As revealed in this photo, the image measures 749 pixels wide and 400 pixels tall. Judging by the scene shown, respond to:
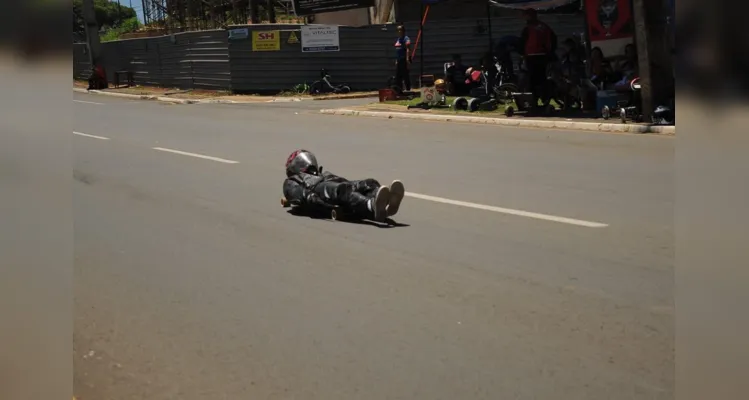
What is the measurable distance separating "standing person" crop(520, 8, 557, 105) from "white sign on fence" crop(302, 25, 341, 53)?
503 inches

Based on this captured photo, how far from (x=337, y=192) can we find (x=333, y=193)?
0.16ft

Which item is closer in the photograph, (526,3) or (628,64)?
(628,64)

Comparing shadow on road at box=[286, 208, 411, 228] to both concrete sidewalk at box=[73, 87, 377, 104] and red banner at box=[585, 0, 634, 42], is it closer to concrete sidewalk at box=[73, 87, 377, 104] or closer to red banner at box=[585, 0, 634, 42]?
red banner at box=[585, 0, 634, 42]

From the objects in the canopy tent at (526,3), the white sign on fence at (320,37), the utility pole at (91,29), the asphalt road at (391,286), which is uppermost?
the utility pole at (91,29)

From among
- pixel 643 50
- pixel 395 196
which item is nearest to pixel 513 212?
pixel 395 196

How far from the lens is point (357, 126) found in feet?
57.4

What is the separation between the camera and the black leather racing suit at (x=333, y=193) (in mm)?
7695

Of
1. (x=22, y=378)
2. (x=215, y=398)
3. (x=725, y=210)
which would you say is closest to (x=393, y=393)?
(x=215, y=398)

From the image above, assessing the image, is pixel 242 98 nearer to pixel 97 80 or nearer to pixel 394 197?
pixel 97 80

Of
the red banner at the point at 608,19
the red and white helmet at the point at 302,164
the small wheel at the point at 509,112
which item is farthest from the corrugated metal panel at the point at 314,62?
the red and white helmet at the point at 302,164

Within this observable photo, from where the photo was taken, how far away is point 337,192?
779cm

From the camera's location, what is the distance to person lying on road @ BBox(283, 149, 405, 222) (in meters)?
7.61

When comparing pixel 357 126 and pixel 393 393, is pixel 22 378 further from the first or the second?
pixel 357 126

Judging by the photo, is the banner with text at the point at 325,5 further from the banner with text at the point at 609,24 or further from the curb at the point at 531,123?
the banner with text at the point at 609,24
